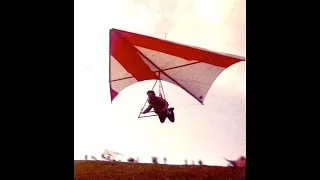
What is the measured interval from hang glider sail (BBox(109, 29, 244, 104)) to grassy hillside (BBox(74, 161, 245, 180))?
26 cm

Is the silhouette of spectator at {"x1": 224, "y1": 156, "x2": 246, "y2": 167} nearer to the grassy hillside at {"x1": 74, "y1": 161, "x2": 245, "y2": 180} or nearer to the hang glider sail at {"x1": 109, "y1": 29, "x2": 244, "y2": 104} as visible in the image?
the grassy hillside at {"x1": 74, "y1": 161, "x2": 245, "y2": 180}

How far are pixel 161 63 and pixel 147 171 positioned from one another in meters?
0.42

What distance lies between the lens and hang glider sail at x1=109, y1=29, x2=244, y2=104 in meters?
1.62

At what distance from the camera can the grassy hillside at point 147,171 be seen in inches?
63.1

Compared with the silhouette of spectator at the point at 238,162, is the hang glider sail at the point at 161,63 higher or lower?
higher

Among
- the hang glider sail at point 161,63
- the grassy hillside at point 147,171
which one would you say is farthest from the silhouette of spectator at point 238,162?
the hang glider sail at point 161,63

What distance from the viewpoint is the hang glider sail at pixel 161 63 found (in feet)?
5.30

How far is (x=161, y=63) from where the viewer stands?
5.36ft

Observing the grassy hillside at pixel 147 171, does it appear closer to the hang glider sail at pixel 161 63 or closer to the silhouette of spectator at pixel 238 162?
the silhouette of spectator at pixel 238 162

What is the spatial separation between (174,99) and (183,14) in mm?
329

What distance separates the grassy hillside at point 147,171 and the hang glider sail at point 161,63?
0.86ft

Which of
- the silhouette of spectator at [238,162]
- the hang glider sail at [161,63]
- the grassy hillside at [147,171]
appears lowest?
the grassy hillside at [147,171]
